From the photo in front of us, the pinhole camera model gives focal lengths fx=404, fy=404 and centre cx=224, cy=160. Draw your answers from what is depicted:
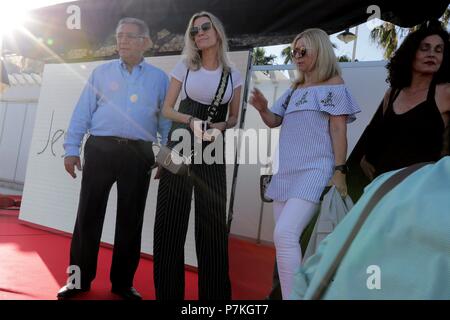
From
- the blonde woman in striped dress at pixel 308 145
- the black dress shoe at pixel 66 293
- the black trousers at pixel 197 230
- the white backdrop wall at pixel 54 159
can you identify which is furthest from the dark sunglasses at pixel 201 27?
the white backdrop wall at pixel 54 159

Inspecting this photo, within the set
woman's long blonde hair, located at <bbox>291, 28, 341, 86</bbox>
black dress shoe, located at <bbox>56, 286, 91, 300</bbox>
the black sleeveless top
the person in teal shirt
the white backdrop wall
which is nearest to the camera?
the person in teal shirt

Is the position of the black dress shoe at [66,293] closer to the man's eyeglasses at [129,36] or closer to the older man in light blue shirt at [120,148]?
the older man in light blue shirt at [120,148]

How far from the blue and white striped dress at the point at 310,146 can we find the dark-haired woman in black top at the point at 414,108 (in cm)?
17

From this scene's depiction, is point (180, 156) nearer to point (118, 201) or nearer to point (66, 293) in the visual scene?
point (118, 201)

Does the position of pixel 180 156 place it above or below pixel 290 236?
above

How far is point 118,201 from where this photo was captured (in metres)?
2.49

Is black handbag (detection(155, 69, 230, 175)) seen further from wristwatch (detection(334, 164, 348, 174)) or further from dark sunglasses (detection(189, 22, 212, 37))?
wristwatch (detection(334, 164, 348, 174))

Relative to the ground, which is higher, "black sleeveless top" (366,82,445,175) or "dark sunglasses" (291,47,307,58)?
"dark sunglasses" (291,47,307,58)

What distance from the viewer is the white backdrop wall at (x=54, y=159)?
4164 mm

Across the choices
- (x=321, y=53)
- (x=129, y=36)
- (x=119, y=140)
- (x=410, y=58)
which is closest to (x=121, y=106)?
(x=119, y=140)

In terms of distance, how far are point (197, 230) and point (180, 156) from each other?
398mm

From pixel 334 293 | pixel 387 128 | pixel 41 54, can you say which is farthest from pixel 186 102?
pixel 41 54

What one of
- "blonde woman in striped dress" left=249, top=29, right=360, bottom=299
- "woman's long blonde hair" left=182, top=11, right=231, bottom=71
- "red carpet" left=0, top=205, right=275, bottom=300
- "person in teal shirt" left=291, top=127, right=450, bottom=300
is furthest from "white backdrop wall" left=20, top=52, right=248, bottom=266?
"person in teal shirt" left=291, top=127, right=450, bottom=300

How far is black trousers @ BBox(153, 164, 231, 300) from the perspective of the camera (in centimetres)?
202
